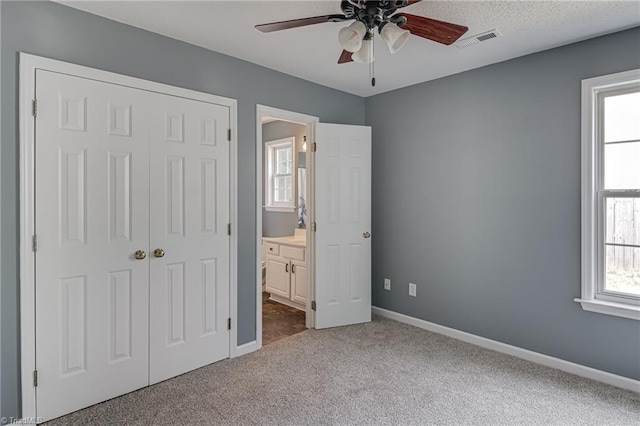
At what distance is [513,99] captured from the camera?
120 inches

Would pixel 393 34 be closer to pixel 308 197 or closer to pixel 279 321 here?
pixel 308 197

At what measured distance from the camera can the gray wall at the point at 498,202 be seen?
272 centimetres

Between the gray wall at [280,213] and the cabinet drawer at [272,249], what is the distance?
62 cm

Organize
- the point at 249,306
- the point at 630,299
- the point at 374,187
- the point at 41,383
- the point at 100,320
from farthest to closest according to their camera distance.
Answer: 1. the point at 374,187
2. the point at 249,306
3. the point at 630,299
4. the point at 100,320
5. the point at 41,383

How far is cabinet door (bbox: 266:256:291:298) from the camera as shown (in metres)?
4.47

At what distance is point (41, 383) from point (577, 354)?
11.9ft

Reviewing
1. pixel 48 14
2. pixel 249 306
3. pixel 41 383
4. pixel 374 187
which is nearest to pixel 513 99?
pixel 374 187

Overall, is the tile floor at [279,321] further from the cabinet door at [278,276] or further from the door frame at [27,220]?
the door frame at [27,220]

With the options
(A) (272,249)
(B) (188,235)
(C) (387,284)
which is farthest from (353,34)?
(A) (272,249)

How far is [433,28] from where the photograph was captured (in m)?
1.88

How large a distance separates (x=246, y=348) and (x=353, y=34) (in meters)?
2.57

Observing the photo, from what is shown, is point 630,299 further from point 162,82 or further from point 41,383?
point 41,383

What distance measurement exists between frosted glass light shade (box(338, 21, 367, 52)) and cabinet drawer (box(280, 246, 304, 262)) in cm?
272

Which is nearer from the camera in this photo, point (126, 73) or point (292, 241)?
point (126, 73)
